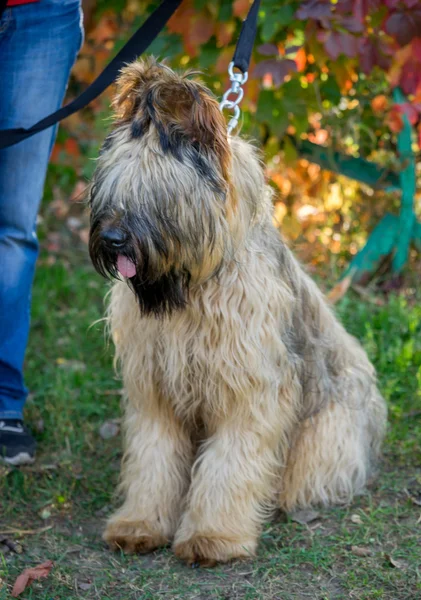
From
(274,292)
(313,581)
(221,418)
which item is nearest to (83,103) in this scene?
(274,292)

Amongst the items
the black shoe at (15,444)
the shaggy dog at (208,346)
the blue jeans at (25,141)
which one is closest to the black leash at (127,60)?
the blue jeans at (25,141)

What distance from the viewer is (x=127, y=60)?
3.23 metres

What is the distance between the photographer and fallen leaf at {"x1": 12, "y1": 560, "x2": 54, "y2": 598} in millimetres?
2727

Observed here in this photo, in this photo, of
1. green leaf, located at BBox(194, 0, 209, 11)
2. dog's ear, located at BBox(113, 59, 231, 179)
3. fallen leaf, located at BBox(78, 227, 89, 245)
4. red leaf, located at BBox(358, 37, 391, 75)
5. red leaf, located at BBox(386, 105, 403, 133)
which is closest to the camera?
dog's ear, located at BBox(113, 59, 231, 179)

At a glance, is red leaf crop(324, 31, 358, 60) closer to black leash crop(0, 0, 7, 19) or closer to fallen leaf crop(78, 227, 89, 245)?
black leash crop(0, 0, 7, 19)

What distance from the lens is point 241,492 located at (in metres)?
3.00

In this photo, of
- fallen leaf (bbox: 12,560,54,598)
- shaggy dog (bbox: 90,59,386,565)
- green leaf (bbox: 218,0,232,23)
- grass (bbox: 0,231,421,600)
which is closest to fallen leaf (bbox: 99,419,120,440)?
grass (bbox: 0,231,421,600)

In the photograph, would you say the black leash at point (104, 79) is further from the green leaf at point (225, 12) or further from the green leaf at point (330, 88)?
the green leaf at point (330, 88)

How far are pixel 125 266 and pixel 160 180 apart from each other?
281 mm

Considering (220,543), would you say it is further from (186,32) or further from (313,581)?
(186,32)

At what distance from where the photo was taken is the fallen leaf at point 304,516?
10.7ft

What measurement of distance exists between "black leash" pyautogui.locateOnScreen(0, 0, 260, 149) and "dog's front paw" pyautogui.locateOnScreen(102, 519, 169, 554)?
1.47m

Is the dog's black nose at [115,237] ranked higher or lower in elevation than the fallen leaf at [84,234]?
higher

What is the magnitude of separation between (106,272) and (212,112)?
2.05 feet
